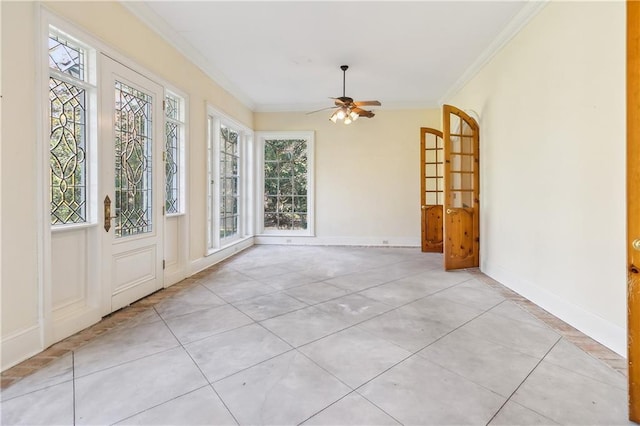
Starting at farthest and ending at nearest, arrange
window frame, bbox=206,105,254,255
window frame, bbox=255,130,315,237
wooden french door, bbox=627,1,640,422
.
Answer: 1. window frame, bbox=255,130,315,237
2. window frame, bbox=206,105,254,255
3. wooden french door, bbox=627,1,640,422

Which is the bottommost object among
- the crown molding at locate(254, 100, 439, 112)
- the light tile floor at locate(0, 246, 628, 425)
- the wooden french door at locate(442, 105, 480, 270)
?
the light tile floor at locate(0, 246, 628, 425)

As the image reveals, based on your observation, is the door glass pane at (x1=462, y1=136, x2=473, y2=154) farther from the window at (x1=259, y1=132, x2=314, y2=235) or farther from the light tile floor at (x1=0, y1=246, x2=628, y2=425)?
the window at (x1=259, y1=132, x2=314, y2=235)

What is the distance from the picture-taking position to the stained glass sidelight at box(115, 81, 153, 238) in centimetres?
307

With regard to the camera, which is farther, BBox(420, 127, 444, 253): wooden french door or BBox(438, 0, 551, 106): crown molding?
BBox(420, 127, 444, 253): wooden french door

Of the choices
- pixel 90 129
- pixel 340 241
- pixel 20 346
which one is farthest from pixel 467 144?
pixel 20 346

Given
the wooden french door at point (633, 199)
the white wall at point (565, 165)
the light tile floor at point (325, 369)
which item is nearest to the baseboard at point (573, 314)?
the white wall at point (565, 165)

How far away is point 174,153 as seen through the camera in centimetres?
413

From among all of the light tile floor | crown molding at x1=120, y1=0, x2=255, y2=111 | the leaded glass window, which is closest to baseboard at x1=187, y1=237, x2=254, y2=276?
the leaded glass window

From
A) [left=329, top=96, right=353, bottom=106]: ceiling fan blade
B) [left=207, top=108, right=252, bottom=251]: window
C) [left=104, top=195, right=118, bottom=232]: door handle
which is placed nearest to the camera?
[left=104, top=195, right=118, bottom=232]: door handle

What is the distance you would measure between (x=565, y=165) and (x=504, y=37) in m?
1.99

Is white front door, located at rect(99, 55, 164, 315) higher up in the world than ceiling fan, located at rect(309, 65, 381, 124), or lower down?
lower down

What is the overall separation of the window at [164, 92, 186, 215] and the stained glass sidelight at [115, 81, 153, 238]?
497 millimetres

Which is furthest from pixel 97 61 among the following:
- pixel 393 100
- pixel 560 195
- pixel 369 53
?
pixel 393 100

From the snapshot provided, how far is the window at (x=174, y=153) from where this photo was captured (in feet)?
13.2
